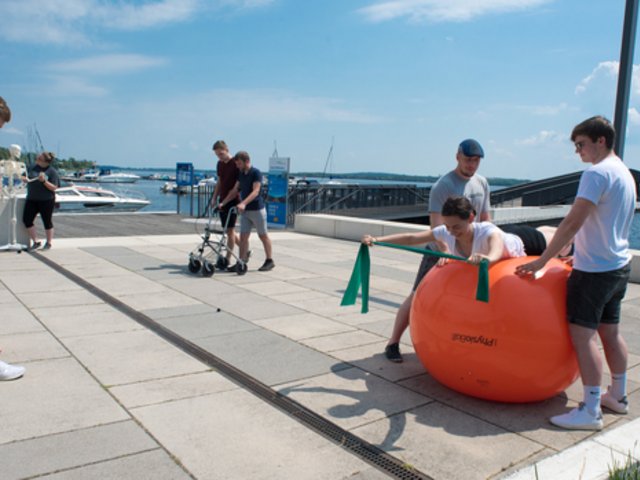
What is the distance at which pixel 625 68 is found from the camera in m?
7.95

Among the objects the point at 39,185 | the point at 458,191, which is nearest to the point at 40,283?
the point at 39,185

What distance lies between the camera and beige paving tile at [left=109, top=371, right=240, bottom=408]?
14.2 feet

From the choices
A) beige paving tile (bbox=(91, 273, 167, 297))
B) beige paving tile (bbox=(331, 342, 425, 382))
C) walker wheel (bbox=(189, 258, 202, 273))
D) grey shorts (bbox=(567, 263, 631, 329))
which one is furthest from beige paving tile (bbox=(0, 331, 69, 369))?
grey shorts (bbox=(567, 263, 631, 329))

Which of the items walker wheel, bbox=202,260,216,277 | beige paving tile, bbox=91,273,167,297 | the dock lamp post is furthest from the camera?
walker wheel, bbox=202,260,216,277

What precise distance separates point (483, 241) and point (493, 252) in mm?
133

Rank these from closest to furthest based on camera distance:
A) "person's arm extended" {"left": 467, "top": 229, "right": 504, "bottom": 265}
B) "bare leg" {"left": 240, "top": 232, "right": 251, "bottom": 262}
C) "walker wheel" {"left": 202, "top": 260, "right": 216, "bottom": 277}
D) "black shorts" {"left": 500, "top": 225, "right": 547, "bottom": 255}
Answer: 1. "person's arm extended" {"left": 467, "top": 229, "right": 504, "bottom": 265}
2. "black shorts" {"left": 500, "top": 225, "right": 547, "bottom": 255}
3. "walker wheel" {"left": 202, "top": 260, "right": 216, "bottom": 277}
4. "bare leg" {"left": 240, "top": 232, "right": 251, "bottom": 262}

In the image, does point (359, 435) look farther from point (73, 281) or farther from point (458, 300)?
point (73, 281)

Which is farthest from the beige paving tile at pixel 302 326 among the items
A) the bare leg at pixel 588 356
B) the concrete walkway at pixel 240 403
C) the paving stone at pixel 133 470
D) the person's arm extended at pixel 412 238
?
the bare leg at pixel 588 356

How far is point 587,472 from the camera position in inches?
131

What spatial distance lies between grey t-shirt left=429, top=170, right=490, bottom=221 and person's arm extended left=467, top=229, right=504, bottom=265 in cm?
73

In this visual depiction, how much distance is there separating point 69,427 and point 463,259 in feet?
9.50

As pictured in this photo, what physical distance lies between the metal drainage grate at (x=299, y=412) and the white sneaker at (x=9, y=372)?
1408mm

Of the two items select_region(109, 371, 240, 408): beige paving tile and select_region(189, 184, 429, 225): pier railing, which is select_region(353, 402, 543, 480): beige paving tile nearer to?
select_region(109, 371, 240, 408): beige paving tile

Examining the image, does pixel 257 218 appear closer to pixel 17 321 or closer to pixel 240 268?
pixel 240 268
